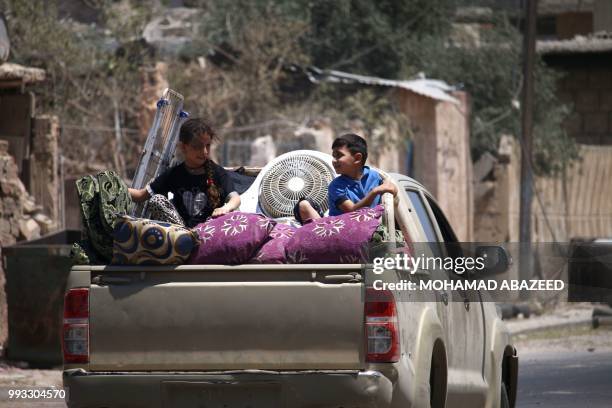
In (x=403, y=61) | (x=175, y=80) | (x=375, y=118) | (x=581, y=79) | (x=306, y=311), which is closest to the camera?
(x=306, y=311)

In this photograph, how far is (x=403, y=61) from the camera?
2159 centimetres

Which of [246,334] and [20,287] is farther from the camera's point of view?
[20,287]

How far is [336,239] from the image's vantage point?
239 inches

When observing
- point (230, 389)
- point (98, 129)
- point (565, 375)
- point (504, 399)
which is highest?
point (98, 129)

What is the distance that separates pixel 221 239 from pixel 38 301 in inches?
219

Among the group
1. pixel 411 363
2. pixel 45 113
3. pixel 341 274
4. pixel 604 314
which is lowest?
pixel 604 314

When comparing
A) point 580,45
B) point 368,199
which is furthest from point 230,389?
point 580,45

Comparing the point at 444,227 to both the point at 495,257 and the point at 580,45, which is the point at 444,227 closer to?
the point at 495,257

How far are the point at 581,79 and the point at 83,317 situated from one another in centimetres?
2133

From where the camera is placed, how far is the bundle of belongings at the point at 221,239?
600 centimetres

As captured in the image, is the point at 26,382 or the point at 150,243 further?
the point at 26,382

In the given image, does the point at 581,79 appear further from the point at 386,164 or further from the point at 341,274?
the point at 341,274

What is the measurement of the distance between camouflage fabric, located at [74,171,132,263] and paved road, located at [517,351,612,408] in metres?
4.57

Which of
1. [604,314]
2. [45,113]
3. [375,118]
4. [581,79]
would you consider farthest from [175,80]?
[581,79]
